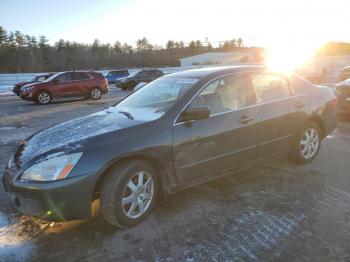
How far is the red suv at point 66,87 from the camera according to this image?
17078 millimetres

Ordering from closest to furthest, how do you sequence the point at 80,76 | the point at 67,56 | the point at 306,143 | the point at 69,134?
the point at 69,134 < the point at 306,143 < the point at 80,76 < the point at 67,56

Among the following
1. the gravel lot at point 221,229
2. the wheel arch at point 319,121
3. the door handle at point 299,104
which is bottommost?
the gravel lot at point 221,229

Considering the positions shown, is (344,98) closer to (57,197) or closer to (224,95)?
(224,95)

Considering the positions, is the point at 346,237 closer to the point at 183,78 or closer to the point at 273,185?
the point at 273,185

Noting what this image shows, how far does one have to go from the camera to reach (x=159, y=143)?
11.9ft

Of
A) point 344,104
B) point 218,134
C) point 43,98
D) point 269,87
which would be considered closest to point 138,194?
point 218,134

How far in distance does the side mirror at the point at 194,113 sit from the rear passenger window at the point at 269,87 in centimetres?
111

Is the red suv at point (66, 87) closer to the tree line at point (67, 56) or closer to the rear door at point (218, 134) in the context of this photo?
the rear door at point (218, 134)

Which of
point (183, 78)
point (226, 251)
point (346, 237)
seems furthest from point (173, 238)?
point (183, 78)

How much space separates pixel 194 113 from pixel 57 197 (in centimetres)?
162

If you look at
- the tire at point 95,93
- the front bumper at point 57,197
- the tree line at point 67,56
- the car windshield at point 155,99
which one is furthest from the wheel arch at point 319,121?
the tree line at point 67,56

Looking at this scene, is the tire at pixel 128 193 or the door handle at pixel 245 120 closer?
the tire at pixel 128 193

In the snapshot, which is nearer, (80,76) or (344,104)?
(344,104)

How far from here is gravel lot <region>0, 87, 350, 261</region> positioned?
3090 mm
